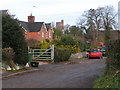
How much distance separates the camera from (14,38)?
1970 cm

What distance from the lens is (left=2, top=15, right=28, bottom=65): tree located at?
19.5 meters

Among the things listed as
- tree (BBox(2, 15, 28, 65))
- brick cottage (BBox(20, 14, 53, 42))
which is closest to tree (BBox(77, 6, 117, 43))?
brick cottage (BBox(20, 14, 53, 42))

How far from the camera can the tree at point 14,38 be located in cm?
1955

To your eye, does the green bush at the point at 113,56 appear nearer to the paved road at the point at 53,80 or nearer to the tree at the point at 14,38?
the paved road at the point at 53,80

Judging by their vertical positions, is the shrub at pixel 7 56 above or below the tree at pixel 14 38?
below

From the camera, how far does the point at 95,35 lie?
66500mm

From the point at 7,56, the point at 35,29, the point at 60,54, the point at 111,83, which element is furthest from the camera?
the point at 35,29

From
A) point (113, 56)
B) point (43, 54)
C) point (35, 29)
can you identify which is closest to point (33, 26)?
point (35, 29)

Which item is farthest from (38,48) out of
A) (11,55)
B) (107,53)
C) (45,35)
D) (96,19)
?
(96,19)

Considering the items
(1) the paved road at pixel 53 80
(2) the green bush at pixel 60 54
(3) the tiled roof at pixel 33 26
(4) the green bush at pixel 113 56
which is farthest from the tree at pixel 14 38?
(3) the tiled roof at pixel 33 26

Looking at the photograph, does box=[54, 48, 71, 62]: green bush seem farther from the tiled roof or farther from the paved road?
the tiled roof

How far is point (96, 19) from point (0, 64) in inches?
1993

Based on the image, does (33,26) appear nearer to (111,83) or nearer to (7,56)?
(7,56)

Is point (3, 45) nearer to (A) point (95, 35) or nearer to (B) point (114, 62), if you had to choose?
(B) point (114, 62)
